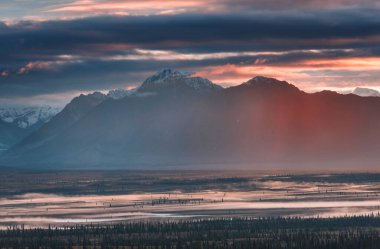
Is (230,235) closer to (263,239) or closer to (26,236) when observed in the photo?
(263,239)

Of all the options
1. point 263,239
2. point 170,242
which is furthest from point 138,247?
point 263,239

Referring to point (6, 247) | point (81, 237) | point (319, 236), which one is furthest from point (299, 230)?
point (6, 247)

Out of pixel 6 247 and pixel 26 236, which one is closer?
pixel 6 247

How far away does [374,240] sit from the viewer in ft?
565

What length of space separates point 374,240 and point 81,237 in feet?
182

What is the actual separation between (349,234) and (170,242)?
30871mm

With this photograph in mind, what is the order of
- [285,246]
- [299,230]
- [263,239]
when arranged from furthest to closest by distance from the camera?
[299,230]
[263,239]
[285,246]

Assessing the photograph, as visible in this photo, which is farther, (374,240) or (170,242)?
(170,242)

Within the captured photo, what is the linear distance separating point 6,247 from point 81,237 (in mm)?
18363

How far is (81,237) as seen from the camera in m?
198

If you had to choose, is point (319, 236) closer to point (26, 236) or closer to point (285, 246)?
point (285, 246)

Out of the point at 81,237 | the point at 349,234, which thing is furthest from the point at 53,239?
the point at 349,234

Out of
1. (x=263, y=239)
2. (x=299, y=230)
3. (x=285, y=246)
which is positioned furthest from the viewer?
(x=299, y=230)

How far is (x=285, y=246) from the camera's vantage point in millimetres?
171625
